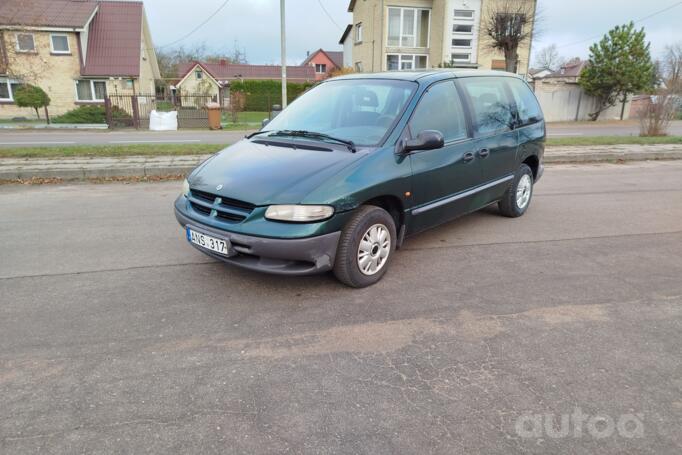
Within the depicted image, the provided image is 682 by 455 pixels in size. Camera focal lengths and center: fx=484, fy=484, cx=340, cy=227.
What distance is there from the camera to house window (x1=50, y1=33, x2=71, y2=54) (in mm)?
30820

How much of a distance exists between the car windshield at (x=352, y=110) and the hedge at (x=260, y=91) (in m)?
35.2

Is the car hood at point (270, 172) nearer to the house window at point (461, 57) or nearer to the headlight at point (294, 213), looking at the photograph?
the headlight at point (294, 213)

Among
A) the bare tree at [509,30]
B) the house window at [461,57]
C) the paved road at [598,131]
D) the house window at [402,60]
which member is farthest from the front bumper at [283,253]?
the house window at [402,60]

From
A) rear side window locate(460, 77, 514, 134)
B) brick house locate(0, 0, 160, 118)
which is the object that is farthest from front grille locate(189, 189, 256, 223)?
brick house locate(0, 0, 160, 118)

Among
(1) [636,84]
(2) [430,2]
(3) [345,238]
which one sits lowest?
(3) [345,238]

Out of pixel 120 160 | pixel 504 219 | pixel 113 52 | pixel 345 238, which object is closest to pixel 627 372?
pixel 345 238

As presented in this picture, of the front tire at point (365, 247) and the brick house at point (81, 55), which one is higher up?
the brick house at point (81, 55)

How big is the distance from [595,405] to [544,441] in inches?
18.8

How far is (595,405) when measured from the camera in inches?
106

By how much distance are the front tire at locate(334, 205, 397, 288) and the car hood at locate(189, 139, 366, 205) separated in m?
0.46

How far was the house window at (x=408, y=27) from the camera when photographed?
3559 cm

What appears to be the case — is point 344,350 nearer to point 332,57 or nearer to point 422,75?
point 422,75

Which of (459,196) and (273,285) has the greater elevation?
(459,196)

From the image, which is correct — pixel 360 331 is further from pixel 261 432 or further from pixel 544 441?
pixel 544 441
